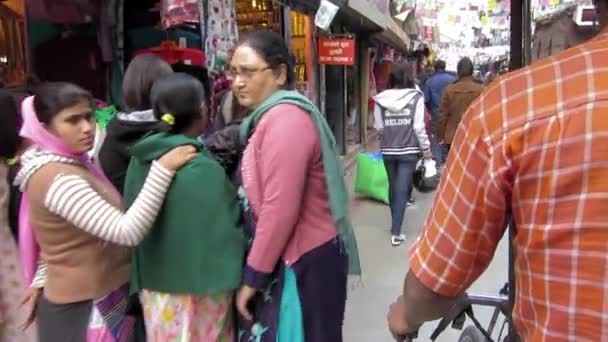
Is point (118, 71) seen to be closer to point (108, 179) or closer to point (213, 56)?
point (213, 56)

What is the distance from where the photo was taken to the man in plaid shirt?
108 centimetres

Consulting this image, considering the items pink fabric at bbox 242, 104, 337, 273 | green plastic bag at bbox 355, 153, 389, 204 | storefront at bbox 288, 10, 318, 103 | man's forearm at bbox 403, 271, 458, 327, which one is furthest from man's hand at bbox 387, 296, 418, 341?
storefront at bbox 288, 10, 318, 103

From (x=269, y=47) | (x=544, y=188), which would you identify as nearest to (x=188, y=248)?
(x=269, y=47)

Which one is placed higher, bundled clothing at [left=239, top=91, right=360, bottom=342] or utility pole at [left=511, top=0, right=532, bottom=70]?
utility pole at [left=511, top=0, right=532, bottom=70]

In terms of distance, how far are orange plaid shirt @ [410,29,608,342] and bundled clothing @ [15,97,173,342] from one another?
1288 millimetres

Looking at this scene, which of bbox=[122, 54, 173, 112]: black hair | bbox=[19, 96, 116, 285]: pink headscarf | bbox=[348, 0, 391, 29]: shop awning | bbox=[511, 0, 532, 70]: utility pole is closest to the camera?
bbox=[511, 0, 532, 70]: utility pole

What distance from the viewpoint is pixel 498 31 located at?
2672 centimetres

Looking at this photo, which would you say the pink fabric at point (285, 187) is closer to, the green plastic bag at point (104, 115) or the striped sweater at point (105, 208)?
the striped sweater at point (105, 208)

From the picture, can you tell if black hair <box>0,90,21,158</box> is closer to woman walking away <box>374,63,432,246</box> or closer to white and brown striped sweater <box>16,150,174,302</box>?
white and brown striped sweater <box>16,150,174,302</box>

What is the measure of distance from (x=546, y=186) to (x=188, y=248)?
4.76 ft

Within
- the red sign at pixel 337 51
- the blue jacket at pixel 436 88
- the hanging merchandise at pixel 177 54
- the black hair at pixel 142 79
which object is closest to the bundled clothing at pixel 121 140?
the black hair at pixel 142 79

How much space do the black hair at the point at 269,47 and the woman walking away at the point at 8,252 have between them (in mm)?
1061

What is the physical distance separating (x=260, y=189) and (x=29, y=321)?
1135mm

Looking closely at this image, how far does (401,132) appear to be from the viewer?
6.63 metres
